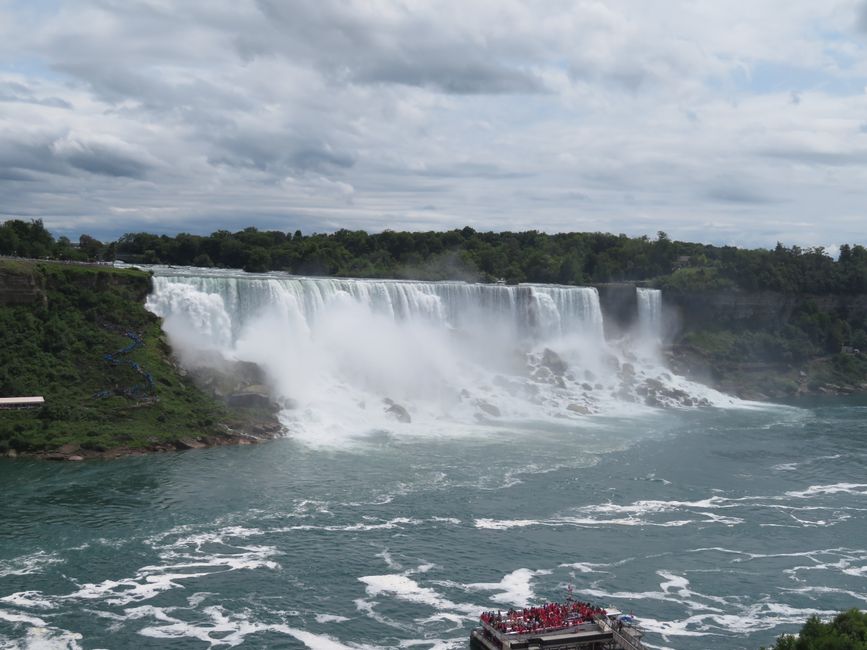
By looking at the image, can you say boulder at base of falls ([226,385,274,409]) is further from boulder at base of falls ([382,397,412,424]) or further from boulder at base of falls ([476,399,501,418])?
boulder at base of falls ([476,399,501,418])

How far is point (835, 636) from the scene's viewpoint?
17.8 m

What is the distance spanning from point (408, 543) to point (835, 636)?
14074 millimetres

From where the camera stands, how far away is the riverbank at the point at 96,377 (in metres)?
39.4

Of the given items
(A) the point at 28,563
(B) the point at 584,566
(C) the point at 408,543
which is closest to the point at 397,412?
(C) the point at 408,543

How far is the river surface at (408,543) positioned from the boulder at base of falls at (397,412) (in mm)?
5177

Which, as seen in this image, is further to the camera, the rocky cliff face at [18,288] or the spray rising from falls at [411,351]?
the spray rising from falls at [411,351]

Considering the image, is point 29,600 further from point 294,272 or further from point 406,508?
point 294,272

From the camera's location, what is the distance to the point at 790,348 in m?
73.3

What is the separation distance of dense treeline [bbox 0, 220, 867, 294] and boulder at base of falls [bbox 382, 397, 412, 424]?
33265 mm

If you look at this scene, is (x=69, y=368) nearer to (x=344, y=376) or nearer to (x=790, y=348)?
(x=344, y=376)

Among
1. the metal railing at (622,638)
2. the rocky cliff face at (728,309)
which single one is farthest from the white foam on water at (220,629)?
the rocky cliff face at (728,309)

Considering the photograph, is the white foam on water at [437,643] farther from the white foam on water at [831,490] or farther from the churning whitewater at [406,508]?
the white foam on water at [831,490]

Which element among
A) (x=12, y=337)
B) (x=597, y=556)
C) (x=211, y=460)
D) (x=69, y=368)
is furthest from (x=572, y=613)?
(x=12, y=337)

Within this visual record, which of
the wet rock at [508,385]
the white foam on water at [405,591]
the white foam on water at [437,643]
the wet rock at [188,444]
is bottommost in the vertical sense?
the white foam on water at [437,643]
